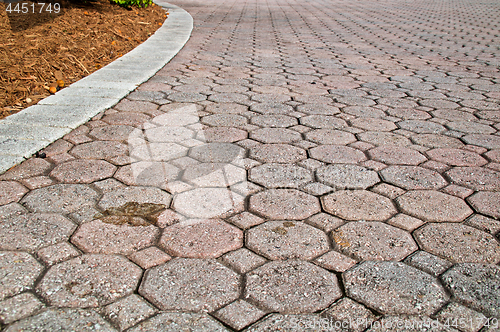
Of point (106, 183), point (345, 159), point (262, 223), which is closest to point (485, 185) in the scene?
point (345, 159)

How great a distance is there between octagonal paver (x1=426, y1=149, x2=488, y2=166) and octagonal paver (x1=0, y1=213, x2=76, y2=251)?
2.23 meters

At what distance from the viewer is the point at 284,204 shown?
2129 millimetres

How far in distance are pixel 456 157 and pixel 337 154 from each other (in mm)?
779

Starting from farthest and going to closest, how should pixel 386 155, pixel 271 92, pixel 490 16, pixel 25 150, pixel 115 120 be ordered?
pixel 490 16, pixel 271 92, pixel 115 120, pixel 386 155, pixel 25 150

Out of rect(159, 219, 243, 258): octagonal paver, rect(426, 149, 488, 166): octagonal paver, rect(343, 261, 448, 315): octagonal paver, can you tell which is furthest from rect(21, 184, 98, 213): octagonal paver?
A: rect(426, 149, 488, 166): octagonal paver

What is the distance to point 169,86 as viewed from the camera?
13.4 ft

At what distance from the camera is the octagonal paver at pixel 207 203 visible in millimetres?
2041

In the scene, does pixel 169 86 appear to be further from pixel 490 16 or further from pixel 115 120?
pixel 490 16

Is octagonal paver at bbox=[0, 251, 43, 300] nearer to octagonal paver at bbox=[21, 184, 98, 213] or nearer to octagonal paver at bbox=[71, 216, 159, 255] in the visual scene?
octagonal paver at bbox=[71, 216, 159, 255]

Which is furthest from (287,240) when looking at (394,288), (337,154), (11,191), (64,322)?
(11,191)

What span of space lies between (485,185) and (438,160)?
36 centimetres

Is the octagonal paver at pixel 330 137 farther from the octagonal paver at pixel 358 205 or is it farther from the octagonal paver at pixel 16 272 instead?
the octagonal paver at pixel 16 272

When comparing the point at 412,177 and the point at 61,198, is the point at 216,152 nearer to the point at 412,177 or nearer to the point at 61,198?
the point at 61,198

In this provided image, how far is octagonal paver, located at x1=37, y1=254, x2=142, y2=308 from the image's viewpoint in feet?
4.81
